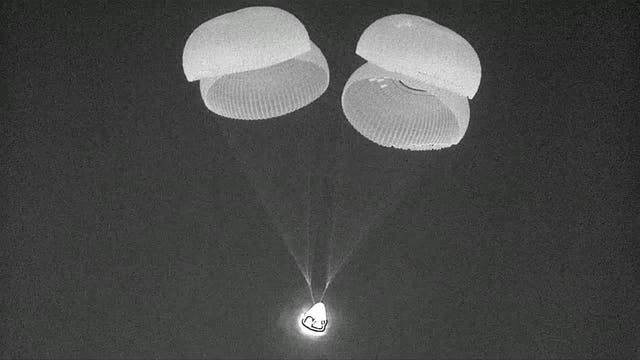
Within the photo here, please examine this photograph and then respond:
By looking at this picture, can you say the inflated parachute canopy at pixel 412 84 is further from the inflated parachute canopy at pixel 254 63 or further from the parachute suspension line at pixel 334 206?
the parachute suspension line at pixel 334 206

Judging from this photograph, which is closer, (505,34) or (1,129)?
(1,129)

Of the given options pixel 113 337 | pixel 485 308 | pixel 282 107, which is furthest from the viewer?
pixel 485 308

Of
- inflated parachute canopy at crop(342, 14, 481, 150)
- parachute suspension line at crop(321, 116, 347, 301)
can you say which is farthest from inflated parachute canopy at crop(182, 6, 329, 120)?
parachute suspension line at crop(321, 116, 347, 301)

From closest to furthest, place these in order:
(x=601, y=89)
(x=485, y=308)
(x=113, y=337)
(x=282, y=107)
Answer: (x=282, y=107)
(x=113, y=337)
(x=485, y=308)
(x=601, y=89)

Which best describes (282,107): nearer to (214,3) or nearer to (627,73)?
Answer: (214,3)

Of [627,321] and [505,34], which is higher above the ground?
[505,34]

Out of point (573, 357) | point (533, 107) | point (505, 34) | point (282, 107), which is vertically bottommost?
point (573, 357)

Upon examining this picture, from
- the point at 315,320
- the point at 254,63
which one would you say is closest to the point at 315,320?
the point at 315,320

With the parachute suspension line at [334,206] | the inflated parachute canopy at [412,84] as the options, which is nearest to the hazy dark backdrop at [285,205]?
the parachute suspension line at [334,206]

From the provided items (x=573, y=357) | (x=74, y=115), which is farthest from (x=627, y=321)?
(x=74, y=115)
